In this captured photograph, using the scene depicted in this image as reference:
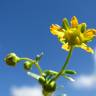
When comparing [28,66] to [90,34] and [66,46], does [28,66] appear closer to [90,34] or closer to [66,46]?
[66,46]

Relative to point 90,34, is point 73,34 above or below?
above

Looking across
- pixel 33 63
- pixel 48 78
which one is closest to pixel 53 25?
pixel 33 63

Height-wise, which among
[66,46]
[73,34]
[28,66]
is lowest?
[28,66]

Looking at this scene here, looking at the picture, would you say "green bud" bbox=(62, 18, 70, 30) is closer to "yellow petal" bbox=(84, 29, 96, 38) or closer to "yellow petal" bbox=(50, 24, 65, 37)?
"yellow petal" bbox=(50, 24, 65, 37)

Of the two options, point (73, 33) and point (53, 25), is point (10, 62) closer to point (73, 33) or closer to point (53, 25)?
point (53, 25)

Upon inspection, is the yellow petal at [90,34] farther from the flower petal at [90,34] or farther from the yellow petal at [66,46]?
the yellow petal at [66,46]

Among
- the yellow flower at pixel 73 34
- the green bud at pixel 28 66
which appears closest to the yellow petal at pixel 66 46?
the yellow flower at pixel 73 34

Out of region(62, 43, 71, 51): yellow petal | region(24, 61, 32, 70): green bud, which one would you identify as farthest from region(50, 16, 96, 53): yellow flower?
region(24, 61, 32, 70): green bud

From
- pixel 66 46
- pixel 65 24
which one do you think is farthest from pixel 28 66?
pixel 65 24
